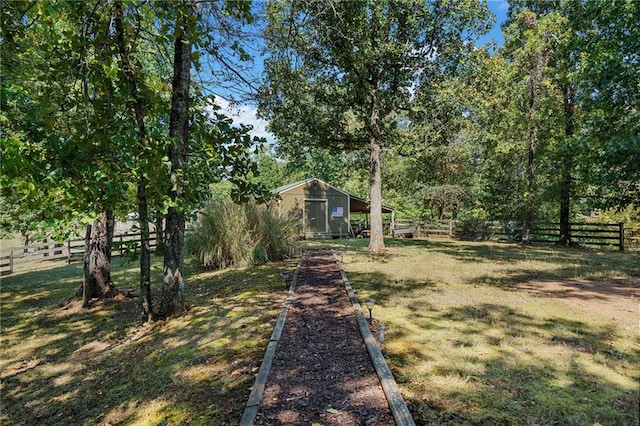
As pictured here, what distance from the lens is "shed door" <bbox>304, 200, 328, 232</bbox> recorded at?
67.2ft

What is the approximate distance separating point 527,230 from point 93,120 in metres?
16.8

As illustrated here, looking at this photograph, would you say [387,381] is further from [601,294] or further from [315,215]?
[315,215]

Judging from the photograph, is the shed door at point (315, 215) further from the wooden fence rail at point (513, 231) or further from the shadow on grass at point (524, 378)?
the shadow on grass at point (524, 378)

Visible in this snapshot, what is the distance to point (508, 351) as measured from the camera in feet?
10.9

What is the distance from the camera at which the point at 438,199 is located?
977 inches

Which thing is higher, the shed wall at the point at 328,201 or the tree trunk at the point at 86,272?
the shed wall at the point at 328,201

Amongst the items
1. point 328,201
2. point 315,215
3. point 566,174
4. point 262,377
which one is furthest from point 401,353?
point 328,201

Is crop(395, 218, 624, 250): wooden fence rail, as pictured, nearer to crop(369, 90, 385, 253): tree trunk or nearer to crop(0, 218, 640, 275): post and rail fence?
crop(0, 218, 640, 275): post and rail fence

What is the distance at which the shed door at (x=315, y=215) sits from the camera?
67.2 ft

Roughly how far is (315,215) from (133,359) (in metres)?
17.1

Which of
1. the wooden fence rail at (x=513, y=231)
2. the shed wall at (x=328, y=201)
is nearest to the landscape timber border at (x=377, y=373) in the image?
the wooden fence rail at (x=513, y=231)

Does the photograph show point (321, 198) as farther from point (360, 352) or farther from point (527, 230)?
point (360, 352)

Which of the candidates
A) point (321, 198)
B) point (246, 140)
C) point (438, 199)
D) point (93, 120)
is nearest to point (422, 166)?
point (438, 199)

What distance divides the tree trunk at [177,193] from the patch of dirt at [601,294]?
5.71 m
